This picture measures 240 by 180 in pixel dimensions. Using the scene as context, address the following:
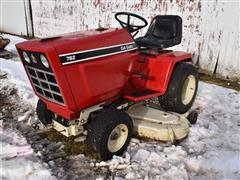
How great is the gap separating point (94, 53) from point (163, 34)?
1.32m

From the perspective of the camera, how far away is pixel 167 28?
336 cm

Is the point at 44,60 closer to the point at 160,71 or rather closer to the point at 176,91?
the point at 160,71

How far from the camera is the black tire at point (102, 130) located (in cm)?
231

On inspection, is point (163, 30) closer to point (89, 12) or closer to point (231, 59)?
point (231, 59)

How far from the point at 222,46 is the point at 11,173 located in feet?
12.1

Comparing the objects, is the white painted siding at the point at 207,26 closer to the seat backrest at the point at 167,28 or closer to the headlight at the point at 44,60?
the seat backrest at the point at 167,28

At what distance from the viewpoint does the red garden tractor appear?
2189 millimetres

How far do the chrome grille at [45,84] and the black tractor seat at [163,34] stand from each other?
1.25 meters

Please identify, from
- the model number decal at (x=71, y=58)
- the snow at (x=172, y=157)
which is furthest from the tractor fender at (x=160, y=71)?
the model number decal at (x=71, y=58)

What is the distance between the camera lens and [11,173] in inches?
85.8

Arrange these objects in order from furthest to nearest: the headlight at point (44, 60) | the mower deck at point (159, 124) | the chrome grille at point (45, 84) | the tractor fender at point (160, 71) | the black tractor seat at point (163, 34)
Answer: the black tractor seat at point (163, 34) → the tractor fender at point (160, 71) → the mower deck at point (159, 124) → the chrome grille at point (45, 84) → the headlight at point (44, 60)

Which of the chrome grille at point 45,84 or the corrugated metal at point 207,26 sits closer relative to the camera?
the chrome grille at point 45,84

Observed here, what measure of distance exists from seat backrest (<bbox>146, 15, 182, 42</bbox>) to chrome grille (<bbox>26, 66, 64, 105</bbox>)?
5.22ft

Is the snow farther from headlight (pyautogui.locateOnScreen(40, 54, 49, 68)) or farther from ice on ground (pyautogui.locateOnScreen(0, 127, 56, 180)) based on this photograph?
headlight (pyautogui.locateOnScreen(40, 54, 49, 68))
